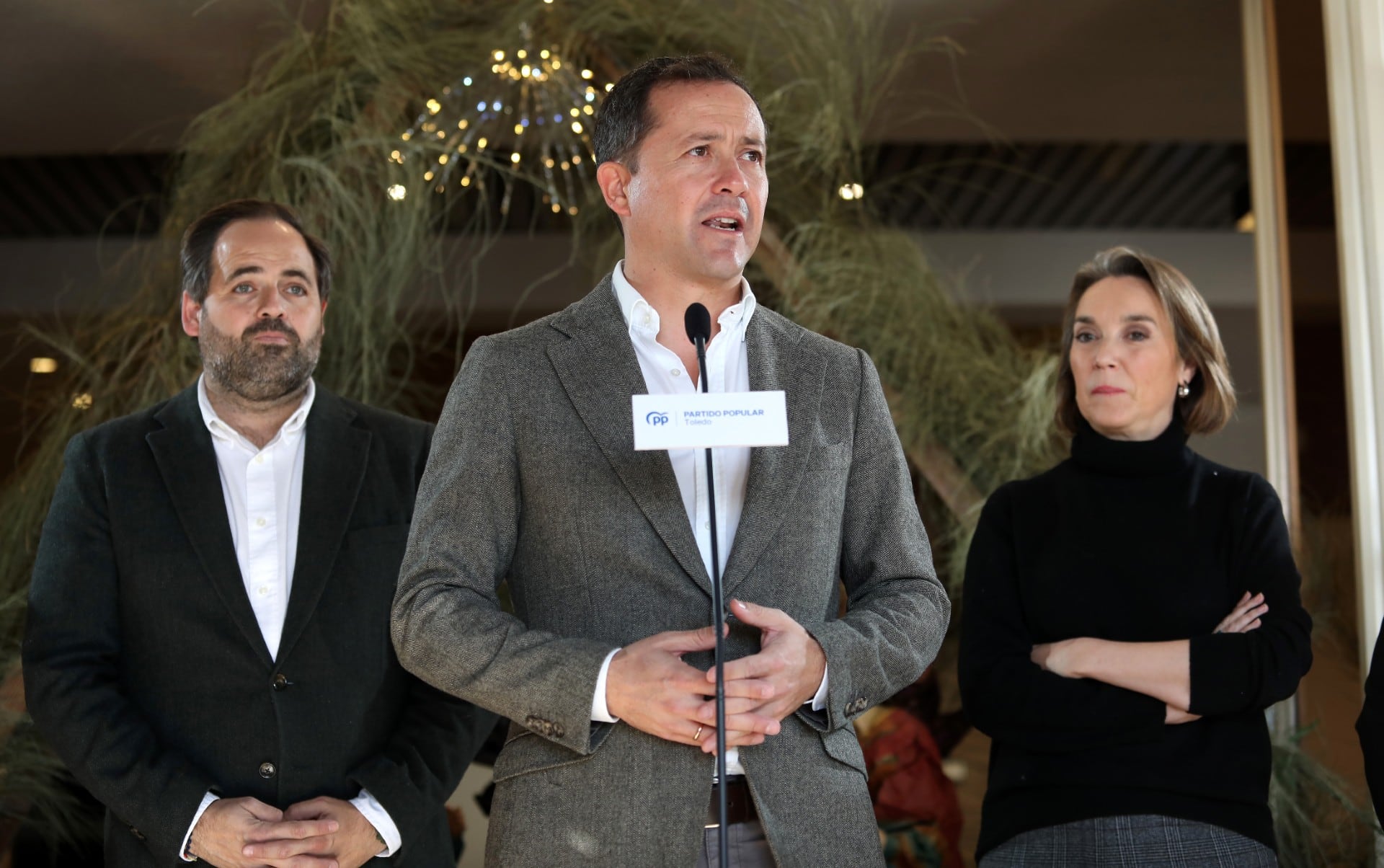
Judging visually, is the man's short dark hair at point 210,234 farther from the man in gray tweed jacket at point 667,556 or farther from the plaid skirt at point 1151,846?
the plaid skirt at point 1151,846

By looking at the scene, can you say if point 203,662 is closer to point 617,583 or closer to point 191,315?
point 191,315

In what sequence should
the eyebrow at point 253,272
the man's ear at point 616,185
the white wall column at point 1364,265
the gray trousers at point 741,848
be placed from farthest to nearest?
the white wall column at point 1364,265 < the eyebrow at point 253,272 < the man's ear at point 616,185 < the gray trousers at point 741,848

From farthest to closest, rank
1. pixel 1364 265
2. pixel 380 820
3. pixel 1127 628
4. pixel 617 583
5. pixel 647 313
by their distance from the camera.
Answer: pixel 1364 265
pixel 1127 628
pixel 380 820
pixel 647 313
pixel 617 583

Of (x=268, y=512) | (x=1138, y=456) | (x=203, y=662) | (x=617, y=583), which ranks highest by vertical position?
(x=1138, y=456)

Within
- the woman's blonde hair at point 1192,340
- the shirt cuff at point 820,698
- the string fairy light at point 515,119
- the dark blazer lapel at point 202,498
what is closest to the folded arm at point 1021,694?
the woman's blonde hair at point 1192,340

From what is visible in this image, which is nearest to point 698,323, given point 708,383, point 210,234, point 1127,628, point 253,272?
point 708,383

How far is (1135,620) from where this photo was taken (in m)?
2.43

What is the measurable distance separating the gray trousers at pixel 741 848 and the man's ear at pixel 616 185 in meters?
0.87

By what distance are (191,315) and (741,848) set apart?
1.63 m

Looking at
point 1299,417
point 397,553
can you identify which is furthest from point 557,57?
point 1299,417

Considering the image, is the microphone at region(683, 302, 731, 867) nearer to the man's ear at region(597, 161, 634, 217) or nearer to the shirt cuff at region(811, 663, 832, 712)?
the shirt cuff at region(811, 663, 832, 712)

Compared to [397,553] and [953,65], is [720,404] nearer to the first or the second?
[397,553]

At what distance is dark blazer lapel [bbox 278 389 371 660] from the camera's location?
2373 mm

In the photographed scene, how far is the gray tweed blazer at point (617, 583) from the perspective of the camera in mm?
1646
